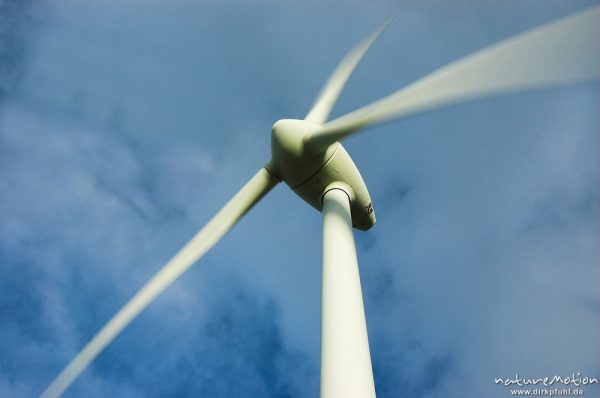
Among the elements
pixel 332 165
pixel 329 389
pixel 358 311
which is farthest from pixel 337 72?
pixel 329 389

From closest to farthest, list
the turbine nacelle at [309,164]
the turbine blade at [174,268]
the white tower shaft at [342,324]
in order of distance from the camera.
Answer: the white tower shaft at [342,324] → the turbine blade at [174,268] → the turbine nacelle at [309,164]

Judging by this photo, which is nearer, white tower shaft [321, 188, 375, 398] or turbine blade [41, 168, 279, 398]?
white tower shaft [321, 188, 375, 398]

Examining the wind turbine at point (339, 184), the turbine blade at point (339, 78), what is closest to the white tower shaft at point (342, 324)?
the wind turbine at point (339, 184)

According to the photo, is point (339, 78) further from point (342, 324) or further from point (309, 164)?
point (342, 324)

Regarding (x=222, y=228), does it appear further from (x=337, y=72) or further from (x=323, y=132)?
(x=337, y=72)

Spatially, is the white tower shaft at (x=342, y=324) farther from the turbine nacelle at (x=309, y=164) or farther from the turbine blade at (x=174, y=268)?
the turbine blade at (x=174, y=268)

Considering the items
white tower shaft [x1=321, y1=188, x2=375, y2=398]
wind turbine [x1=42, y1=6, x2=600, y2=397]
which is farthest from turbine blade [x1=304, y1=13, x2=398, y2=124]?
white tower shaft [x1=321, y1=188, x2=375, y2=398]

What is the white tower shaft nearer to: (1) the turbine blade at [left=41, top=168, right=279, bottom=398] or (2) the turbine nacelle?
(2) the turbine nacelle
